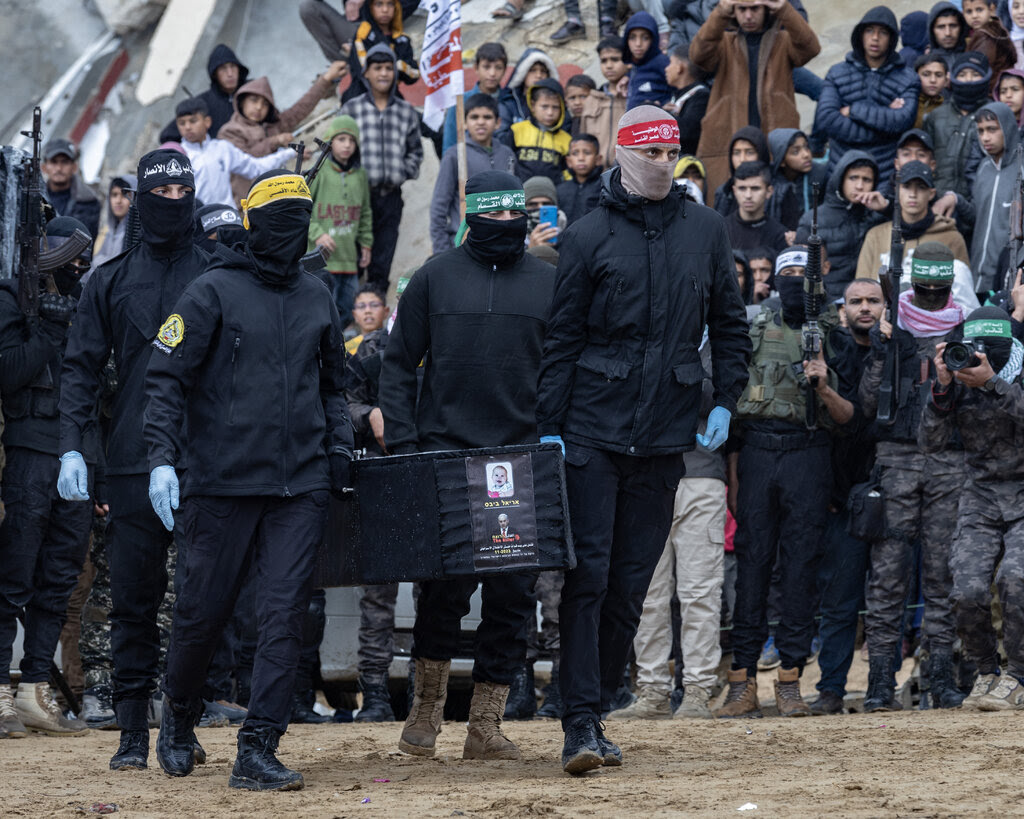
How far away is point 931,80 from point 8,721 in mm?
8734

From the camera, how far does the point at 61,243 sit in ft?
30.1

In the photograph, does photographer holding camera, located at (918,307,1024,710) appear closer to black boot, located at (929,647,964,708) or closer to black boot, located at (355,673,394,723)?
black boot, located at (929,647,964,708)

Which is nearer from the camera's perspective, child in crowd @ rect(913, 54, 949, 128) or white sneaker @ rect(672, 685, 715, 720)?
white sneaker @ rect(672, 685, 715, 720)

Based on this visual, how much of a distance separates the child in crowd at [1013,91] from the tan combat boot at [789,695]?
5090mm

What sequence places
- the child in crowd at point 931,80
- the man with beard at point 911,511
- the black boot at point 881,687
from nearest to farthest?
the man with beard at point 911,511
the black boot at point 881,687
the child in crowd at point 931,80

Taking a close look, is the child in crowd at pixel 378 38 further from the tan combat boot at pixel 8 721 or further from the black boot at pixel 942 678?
the black boot at pixel 942 678

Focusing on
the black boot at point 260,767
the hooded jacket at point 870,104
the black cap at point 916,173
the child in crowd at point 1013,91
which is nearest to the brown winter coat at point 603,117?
the hooded jacket at point 870,104

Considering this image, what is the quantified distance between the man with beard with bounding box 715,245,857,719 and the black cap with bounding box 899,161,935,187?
6.69 ft

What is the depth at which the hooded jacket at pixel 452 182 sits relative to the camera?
13.3 meters

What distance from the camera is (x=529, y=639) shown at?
1000 cm

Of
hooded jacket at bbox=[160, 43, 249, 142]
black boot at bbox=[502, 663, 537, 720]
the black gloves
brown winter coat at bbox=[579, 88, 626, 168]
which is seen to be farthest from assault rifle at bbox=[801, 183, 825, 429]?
hooded jacket at bbox=[160, 43, 249, 142]

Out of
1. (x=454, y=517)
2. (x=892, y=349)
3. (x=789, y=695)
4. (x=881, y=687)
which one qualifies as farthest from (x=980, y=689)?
(x=454, y=517)

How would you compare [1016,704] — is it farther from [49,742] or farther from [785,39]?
[785,39]

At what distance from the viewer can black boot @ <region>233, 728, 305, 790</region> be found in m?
6.18
